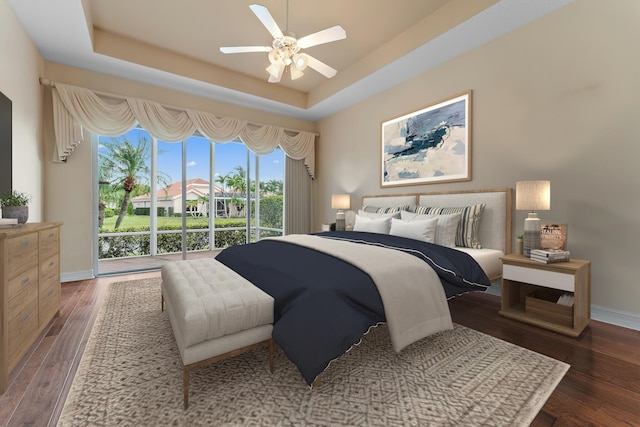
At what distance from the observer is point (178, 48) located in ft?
Result: 12.5

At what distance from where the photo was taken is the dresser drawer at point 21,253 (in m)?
1.64

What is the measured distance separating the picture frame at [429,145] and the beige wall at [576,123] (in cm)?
13

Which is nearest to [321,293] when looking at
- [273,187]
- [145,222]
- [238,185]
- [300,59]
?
[300,59]

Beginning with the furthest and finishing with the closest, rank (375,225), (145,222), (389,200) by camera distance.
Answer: (145,222) → (389,200) → (375,225)

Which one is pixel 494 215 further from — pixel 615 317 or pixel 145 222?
pixel 145 222

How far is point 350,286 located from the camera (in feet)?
5.54

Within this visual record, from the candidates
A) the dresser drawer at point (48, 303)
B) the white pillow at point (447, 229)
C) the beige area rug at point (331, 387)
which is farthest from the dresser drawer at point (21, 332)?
the white pillow at point (447, 229)

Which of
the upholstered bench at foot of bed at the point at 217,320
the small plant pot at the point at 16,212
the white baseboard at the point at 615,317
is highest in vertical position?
the small plant pot at the point at 16,212

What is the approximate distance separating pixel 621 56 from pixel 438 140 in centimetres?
168

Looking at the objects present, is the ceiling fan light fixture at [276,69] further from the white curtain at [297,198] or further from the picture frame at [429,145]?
the white curtain at [297,198]

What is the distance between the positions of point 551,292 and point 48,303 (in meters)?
4.44

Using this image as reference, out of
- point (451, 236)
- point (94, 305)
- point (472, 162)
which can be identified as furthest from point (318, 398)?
point (472, 162)

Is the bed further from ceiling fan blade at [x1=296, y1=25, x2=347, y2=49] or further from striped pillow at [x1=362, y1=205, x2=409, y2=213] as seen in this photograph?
ceiling fan blade at [x1=296, y1=25, x2=347, y2=49]

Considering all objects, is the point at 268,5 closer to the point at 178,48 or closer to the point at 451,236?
the point at 178,48
